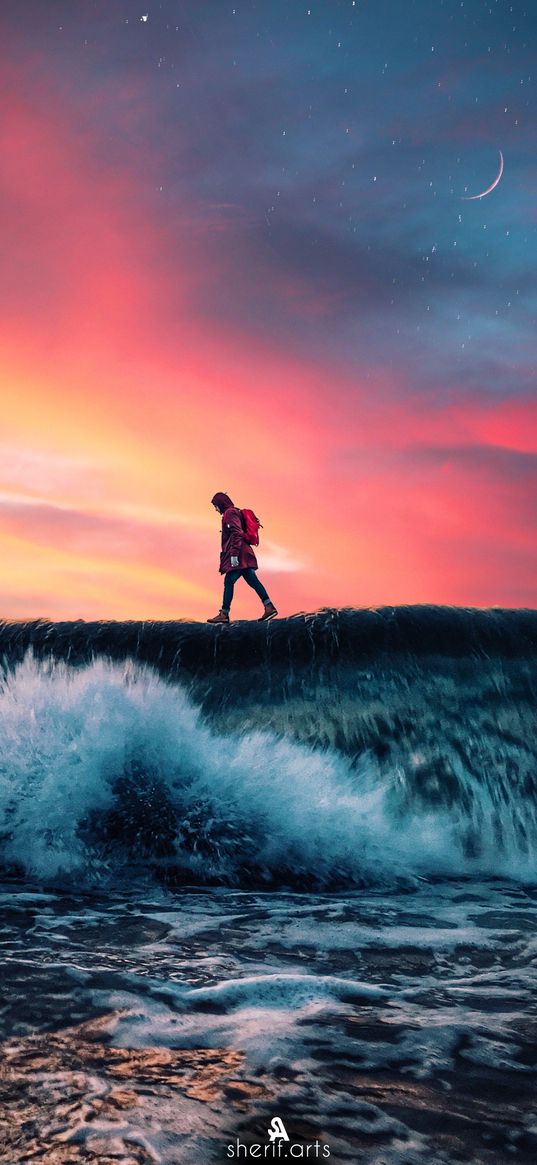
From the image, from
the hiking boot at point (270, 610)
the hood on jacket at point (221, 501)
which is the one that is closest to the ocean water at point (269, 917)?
the hiking boot at point (270, 610)

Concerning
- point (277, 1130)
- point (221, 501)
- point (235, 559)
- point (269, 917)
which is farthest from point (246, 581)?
point (277, 1130)

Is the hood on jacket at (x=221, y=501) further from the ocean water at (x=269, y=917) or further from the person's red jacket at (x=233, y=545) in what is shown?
the ocean water at (x=269, y=917)

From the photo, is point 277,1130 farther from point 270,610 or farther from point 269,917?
point 270,610

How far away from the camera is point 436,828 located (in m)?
5.72

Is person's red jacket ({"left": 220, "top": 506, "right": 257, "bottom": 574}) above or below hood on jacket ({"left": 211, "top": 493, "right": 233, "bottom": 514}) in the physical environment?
below

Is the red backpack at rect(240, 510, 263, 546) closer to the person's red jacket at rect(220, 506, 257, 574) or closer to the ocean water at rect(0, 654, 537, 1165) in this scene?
the person's red jacket at rect(220, 506, 257, 574)

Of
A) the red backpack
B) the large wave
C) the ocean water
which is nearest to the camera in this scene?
the ocean water

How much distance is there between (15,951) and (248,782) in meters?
2.25

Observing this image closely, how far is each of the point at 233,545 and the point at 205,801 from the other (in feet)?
15.6

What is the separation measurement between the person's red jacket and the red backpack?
0.16 feet

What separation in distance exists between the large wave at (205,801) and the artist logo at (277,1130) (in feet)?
10.0

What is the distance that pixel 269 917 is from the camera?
415 cm

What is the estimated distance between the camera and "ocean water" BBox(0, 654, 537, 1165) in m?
1.96

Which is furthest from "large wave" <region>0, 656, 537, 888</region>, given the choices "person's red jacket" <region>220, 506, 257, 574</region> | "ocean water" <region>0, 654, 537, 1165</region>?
"person's red jacket" <region>220, 506, 257, 574</region>
